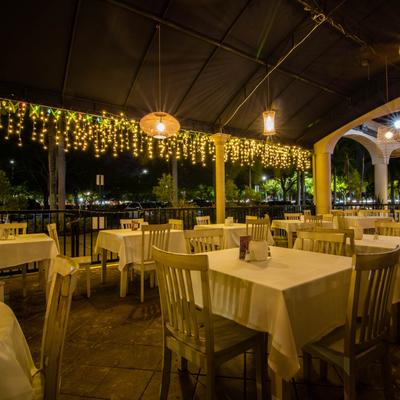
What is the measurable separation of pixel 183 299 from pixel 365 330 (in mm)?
1035

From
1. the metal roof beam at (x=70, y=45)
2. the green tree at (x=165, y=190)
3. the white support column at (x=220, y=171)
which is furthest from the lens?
the green tree at (x=165, y=190)

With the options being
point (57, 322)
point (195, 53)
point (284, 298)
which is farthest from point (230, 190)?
point (57, 322)

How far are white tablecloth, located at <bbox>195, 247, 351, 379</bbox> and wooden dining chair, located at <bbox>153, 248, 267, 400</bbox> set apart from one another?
0.14 metres

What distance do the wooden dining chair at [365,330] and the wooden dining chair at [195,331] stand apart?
36 cm

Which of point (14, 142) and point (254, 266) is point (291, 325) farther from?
point (14, 142)

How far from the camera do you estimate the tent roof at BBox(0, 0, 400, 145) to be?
4.56 metres

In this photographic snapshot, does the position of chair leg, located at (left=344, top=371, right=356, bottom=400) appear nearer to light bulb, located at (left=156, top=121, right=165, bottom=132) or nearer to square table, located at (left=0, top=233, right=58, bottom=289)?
square table, located at (left=0, top=233, right=58, bottom=289)

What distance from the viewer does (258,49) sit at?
5996 mm

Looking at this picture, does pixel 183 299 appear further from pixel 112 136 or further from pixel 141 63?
pixel 112 136

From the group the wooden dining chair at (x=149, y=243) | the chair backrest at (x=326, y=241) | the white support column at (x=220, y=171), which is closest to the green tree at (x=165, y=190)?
the white support column at (x=220, y=171)

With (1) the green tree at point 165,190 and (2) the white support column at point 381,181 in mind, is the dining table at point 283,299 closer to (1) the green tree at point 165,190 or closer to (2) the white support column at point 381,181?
(1) the green tree at point 165,190

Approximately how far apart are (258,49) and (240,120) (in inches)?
76.2

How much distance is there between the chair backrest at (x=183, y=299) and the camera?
1516 millimetres

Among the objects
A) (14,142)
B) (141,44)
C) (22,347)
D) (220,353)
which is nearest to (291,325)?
(220,353)
